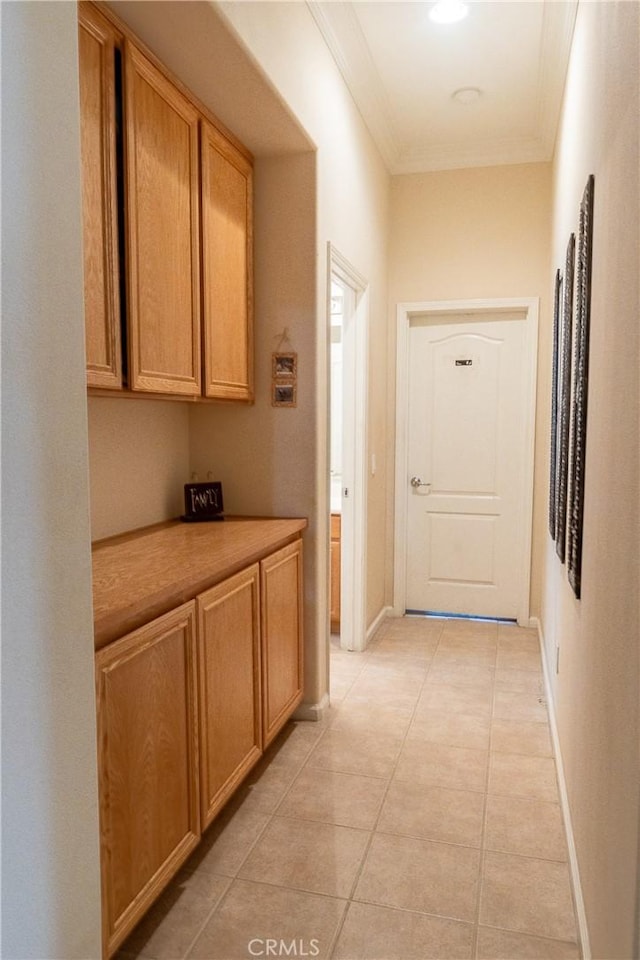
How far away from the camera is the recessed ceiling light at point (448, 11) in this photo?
2824 millimetres

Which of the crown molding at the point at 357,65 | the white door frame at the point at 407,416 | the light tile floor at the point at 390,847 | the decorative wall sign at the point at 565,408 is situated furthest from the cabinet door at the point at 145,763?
the white door frame at the point at 407,416

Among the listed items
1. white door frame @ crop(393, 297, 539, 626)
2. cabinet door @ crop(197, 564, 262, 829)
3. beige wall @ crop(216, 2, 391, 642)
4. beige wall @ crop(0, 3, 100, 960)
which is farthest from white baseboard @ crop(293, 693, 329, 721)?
beige wall @ crop(0, 3, 100, 960)

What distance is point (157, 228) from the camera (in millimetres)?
2207

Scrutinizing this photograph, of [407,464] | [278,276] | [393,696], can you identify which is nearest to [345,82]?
[278,276]

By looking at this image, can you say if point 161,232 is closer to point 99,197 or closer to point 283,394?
point 99,197

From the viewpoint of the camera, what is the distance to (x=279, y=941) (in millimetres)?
1787

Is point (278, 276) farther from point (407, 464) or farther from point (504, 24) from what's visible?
point (407, 464)

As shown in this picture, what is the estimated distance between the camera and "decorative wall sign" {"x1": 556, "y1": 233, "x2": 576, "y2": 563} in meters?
2.45

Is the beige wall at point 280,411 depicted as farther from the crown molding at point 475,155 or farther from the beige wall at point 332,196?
the crown molding at point 475,155

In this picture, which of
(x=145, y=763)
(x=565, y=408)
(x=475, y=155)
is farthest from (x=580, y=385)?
(x=475, y=155)

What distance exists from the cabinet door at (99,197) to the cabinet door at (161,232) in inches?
2.6

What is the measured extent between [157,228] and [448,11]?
173 cm

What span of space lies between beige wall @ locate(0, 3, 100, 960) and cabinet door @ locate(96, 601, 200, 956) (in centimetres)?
32

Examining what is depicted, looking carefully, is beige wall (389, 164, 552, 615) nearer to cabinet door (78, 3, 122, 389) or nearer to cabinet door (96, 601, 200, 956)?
cabinet door (78, 3, 122, 389)
